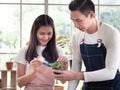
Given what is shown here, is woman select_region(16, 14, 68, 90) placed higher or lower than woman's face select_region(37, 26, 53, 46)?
lower

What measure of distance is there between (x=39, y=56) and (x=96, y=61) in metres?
0.56

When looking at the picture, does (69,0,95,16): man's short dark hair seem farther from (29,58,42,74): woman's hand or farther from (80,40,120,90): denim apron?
(29,58,42,74): woman's hand

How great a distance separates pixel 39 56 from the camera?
224cm

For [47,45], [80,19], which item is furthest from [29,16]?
[80,19]

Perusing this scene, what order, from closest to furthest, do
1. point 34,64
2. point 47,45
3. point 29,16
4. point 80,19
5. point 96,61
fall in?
point 80,19 < point 96,61 < point 34,64 < point 47,45 < point 29,16

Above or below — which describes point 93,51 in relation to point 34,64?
above

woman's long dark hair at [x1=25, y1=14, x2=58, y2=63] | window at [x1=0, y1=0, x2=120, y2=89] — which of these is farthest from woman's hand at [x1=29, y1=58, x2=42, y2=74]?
window at [x1=0, y1=0, x2=120, y2=89]

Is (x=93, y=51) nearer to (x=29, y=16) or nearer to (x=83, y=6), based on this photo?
(x=83, y=6)

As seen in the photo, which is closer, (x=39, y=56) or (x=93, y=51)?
(x=93, y=51)

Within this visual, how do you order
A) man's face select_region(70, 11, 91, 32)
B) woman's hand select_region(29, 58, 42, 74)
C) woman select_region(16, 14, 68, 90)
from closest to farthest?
man's face select_region(70, 11, 91, 32), woman's hand select_region(29, 58, 42, 74), woman select_region(16, 14, 68, 90)

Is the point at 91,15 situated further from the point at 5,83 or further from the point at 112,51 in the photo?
the point at 5,83

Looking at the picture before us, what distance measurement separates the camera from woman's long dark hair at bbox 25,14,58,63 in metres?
2.19

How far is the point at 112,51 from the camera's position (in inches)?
67.7

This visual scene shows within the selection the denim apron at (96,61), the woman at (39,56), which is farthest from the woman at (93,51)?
the woman at (39,56)
